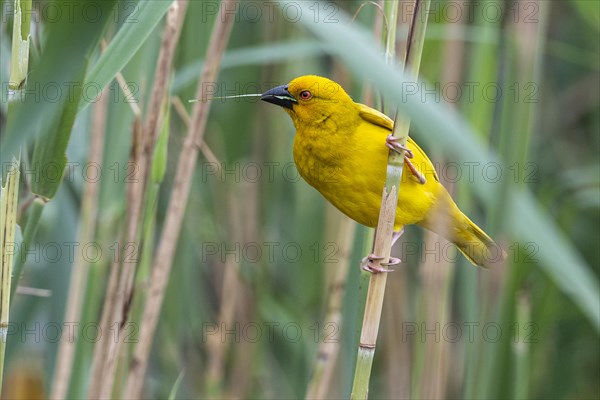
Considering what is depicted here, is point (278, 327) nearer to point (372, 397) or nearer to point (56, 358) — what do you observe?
point (372, 397)

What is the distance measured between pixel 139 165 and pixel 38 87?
824 mm

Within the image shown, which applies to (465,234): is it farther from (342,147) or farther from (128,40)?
(128,40)

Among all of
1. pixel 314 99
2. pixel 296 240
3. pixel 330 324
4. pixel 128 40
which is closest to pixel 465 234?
pixel 330 324

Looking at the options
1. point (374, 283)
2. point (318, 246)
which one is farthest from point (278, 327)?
point (374, 283)

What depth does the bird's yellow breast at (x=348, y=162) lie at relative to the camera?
187 centimetres

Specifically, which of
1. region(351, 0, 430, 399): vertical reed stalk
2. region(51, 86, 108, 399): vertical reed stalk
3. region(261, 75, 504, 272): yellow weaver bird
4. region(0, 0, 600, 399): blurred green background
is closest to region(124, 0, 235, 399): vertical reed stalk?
region(0, 0, 600, 399): blurred green background

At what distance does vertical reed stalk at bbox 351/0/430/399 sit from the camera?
1.26 metres

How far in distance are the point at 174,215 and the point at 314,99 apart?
17.3 inches

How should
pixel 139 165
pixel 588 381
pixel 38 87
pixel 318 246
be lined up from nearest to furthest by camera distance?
1. pixel 38 87
2. pixel 139 165
3. pixel 318 246
4. pixel 588 381

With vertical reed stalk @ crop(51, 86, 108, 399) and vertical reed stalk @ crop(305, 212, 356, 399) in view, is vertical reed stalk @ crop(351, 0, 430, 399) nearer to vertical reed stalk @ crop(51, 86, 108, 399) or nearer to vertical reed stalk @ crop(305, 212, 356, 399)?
vertical reed stalk @ crop(305, 212, 356, 399)

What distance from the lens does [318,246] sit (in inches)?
108

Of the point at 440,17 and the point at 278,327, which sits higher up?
the point at 440,17

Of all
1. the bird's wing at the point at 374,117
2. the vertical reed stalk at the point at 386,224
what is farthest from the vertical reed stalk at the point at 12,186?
the bird's wing at the point at 374,117

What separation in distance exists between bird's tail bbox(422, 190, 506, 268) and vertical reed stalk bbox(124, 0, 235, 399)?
2.07ft
